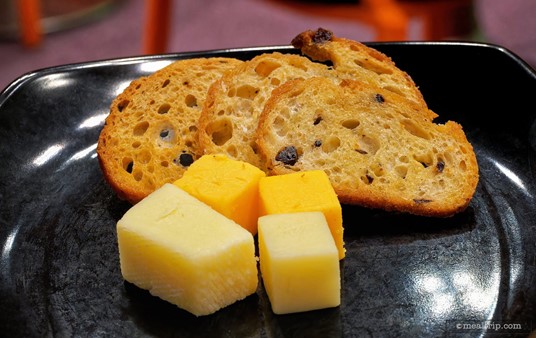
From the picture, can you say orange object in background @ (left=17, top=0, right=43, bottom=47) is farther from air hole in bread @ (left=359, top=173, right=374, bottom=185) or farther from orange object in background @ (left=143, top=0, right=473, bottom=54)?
air hole in bread @ (left=359, top=173, right=374, bottom=185)

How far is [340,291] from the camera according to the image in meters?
1.32

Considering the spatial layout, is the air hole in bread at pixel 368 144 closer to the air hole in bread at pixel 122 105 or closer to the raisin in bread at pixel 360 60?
the raisin in bread at pixel 360 60

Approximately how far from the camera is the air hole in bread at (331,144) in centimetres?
156

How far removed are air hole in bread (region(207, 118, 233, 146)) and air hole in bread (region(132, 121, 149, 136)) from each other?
0.49ft

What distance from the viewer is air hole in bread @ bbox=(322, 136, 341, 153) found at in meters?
1.56

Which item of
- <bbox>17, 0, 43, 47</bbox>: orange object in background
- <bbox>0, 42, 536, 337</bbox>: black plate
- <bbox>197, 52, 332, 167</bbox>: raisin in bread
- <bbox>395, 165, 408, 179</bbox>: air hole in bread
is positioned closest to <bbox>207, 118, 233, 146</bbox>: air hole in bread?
<bbox>197, 52, 332, 167</bbox>: raisin in bread

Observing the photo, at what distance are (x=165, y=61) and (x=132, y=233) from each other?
745 millimetres

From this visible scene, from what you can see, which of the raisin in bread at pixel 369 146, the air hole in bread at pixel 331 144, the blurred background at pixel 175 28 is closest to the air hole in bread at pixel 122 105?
the raisin in bread at pixel 369 146

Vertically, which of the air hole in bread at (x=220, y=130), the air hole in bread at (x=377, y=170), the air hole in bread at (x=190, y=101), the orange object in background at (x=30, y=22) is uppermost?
the air hole in bread at (x=377, y=170)

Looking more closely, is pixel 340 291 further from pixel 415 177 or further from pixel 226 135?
pixel 226 135

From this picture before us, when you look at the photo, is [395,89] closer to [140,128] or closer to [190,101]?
[190,101]

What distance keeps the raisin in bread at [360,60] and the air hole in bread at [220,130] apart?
0.95 ft

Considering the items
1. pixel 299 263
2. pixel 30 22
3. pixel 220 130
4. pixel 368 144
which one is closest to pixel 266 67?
pixel 220 130

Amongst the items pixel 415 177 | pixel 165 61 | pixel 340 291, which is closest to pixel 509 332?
pixel 340 291
